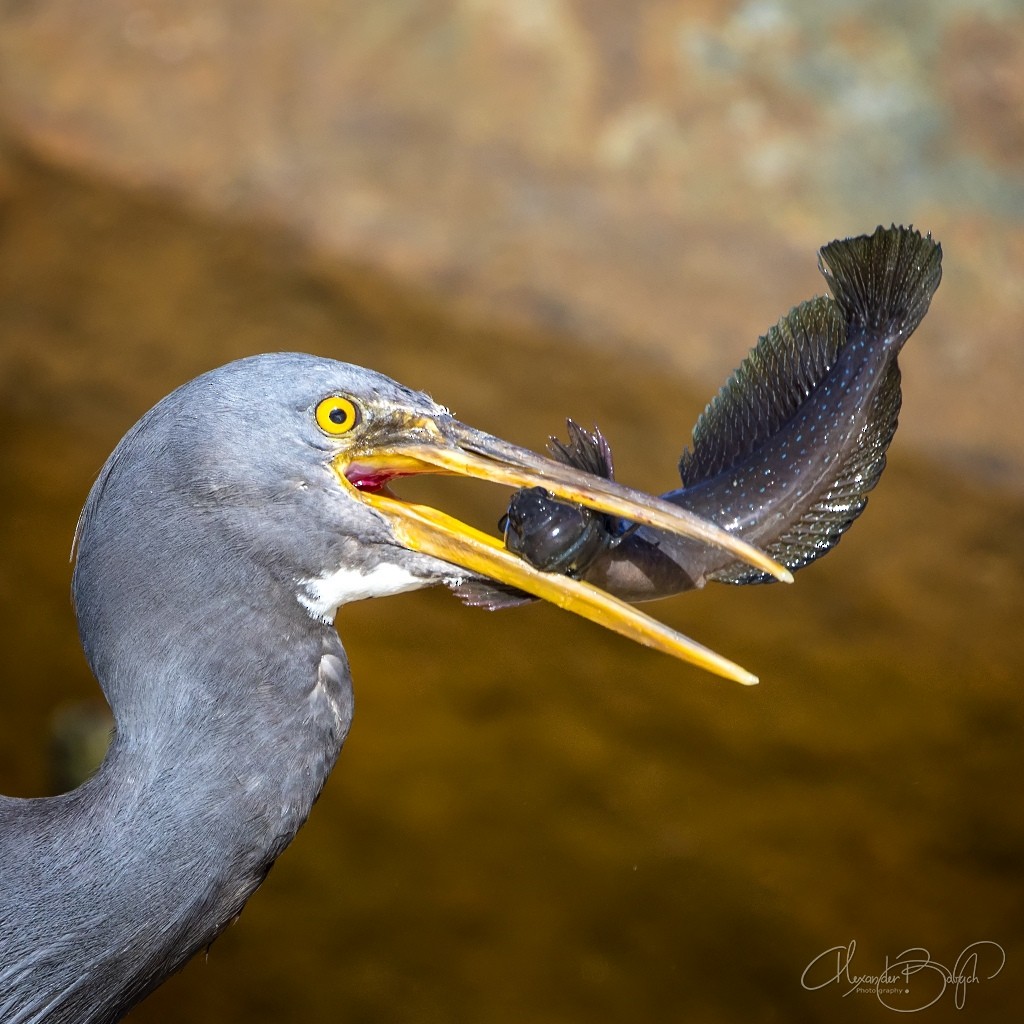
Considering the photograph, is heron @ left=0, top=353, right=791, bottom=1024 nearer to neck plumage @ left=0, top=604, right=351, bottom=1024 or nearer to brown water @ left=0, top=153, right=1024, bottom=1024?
neck plumage @ left=0, top=604, right=351, bottom=1024

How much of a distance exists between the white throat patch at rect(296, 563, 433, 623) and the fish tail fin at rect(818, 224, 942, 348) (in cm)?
99

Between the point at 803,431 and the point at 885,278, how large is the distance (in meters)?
0.32

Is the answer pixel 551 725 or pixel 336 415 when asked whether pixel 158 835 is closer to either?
pixel 336 415

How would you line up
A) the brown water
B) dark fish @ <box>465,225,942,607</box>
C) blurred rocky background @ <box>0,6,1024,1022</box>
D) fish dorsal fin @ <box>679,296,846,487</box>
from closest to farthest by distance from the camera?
1. dark fish @ <box>465,225,942,607</box>
2. fish dorsal fin @ <box>679,296,846,487</box>
3. the brown water
4. blurred rocky background @ <box>0,6,1024,1022</box>

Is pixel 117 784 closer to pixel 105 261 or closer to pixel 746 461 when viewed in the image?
pixel 746 461

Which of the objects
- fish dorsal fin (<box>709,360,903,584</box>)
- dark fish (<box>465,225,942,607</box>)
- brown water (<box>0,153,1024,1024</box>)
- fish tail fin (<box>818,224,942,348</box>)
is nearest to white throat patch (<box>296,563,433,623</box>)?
dark fish (<box>465,225,942,607</box>)

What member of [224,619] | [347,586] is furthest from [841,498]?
[224,619]

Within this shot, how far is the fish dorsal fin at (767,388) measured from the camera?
2549mm

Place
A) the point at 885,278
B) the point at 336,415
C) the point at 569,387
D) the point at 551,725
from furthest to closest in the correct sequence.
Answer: the point at 569,387, the point at 551,725, the point at 885,278, the point at 336,415

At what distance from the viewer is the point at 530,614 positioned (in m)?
5.34

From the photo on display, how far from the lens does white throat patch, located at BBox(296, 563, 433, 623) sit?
2236mm

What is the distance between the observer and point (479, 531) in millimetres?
2250

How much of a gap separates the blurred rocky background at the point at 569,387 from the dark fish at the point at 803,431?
2341 millimetres

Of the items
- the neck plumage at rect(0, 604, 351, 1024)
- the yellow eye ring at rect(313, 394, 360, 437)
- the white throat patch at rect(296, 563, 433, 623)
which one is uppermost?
the yellow eye ring at rect(313, 394, 360, 437)
